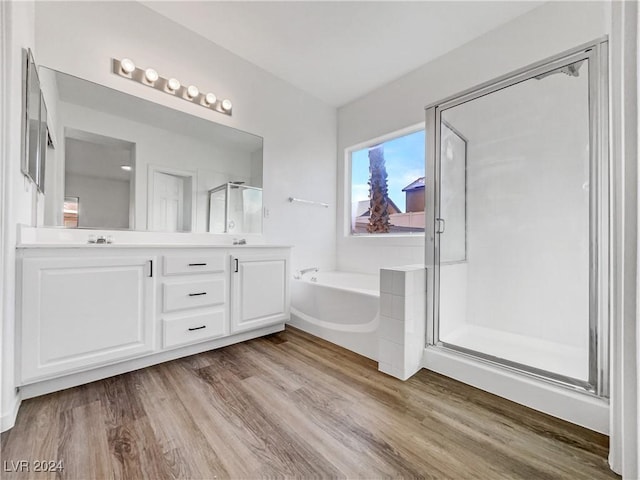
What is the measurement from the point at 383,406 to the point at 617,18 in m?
1.88

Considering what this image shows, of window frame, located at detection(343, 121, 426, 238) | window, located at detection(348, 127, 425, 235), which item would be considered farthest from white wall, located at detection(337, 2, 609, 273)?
window, located at detection(348, 127, 425, 235)

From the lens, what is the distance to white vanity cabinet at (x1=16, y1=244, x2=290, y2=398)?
1351 mm

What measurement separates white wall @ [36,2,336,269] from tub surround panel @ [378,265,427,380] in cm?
153

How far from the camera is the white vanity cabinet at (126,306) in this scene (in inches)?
53.2

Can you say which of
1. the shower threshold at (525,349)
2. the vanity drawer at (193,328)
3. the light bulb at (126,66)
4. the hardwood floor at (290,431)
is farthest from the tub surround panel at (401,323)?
the light bulb at (126,66)

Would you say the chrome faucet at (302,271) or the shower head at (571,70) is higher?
the shower head at (571,70)

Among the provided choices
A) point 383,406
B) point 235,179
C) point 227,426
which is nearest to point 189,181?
point 235,179

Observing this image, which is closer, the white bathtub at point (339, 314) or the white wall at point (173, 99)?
the white wall at point (173, 99)

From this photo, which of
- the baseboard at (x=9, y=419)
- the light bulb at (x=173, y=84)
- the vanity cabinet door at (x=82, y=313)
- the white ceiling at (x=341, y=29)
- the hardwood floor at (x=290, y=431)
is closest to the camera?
Result: the hardwood floor at (x=290, y=431)

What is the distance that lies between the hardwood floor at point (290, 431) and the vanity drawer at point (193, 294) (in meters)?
0.43

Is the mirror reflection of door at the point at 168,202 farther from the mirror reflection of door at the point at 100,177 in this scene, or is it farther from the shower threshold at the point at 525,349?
the shower threshold at the point at 525,349

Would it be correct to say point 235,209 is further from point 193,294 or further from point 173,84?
point 173,84

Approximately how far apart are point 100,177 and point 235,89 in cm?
142

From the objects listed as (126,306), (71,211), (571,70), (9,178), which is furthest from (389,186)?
(9,178)
